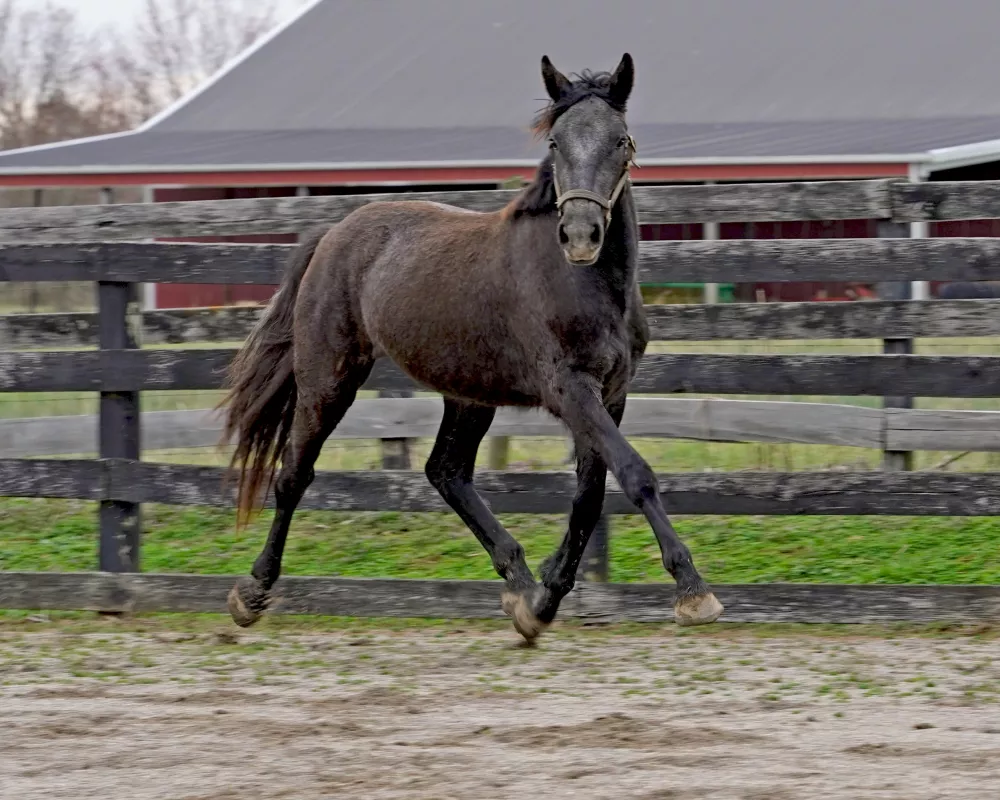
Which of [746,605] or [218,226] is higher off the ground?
[218,226]

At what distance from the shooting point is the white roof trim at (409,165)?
57.1 feet

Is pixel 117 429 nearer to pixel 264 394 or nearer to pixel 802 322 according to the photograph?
pixel 264 394

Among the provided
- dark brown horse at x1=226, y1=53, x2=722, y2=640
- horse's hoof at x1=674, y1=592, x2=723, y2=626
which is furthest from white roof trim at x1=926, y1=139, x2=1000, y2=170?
horse's hoof at x1=674, y1=592, x2=723, y2=626

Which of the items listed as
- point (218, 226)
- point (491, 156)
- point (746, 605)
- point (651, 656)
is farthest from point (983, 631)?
point (491, 156)

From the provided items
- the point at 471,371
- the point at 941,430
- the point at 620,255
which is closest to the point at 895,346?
the point at 941,430

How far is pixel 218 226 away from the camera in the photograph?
749 cm

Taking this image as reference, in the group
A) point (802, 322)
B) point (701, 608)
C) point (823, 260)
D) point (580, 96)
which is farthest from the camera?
point (802, 322)

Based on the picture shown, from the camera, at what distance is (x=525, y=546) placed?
7.28 metres

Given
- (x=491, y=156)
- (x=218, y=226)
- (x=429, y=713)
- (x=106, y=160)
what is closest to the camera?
(x=429, y=713)

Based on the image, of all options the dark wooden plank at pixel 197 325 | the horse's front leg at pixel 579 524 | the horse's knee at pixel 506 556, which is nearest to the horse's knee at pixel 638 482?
the horse's front leg at pixel 579 524

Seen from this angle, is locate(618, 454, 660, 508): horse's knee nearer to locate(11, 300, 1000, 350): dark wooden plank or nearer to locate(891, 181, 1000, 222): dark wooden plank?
locate(11, 300, 1000, 350): dark wooden plank

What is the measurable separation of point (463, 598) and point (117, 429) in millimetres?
1767

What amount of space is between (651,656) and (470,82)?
16.7 m

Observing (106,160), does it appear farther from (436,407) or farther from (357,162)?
(436,407)
